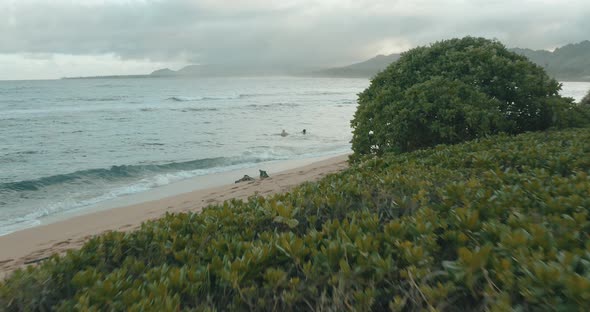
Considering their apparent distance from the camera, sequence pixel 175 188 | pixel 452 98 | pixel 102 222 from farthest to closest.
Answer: pixel 175 188 → pixel 102 222 → pixel 452 98

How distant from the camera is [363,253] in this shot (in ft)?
7.22

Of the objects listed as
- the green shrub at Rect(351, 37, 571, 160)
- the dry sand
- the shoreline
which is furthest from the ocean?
the green shrub at Rect(351, 37, 571, 160)

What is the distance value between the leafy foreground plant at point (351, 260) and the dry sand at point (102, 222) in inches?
195

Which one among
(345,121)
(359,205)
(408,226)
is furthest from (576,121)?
(345,121)

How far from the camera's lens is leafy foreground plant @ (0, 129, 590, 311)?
1896mm

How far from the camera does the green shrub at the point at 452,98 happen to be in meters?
7.73

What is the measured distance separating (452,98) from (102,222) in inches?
281

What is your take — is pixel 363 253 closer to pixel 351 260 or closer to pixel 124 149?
pixel 351 260

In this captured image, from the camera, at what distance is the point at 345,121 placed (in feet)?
101

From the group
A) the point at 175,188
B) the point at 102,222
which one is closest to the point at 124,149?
the point at 175,188

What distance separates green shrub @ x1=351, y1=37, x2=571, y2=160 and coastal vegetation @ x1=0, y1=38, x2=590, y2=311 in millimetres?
3285

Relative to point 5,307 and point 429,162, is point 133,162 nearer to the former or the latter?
point 429,162

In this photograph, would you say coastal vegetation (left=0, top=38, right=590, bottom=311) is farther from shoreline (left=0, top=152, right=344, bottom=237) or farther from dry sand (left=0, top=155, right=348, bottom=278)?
shoreline (left=0, top=152, right=344, bottom=237)

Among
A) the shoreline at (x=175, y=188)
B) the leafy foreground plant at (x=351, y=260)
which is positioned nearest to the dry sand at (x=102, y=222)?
the shoreline at (x=175, y=188)
